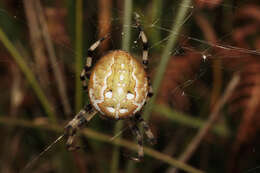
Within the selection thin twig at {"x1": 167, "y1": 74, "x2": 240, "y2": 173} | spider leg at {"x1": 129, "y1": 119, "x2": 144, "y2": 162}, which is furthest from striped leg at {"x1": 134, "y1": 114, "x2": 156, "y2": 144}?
thin twig at {"x1": 167, "y1": 74, "x2": 240, "y2": 173}

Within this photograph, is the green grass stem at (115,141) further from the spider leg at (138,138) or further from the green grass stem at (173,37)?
the green grass stem at (173,37)

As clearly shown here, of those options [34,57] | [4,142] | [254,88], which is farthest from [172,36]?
[4,142]

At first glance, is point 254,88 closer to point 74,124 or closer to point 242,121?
point 242,121

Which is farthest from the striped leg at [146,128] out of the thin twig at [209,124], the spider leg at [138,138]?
the thin twig at [209,124]

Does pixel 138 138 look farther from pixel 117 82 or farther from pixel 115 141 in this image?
pixel 117 82

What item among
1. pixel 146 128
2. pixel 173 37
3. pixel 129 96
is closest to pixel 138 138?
pixel 146 128

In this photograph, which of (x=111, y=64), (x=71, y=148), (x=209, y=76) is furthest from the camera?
(x=209, y=76)
